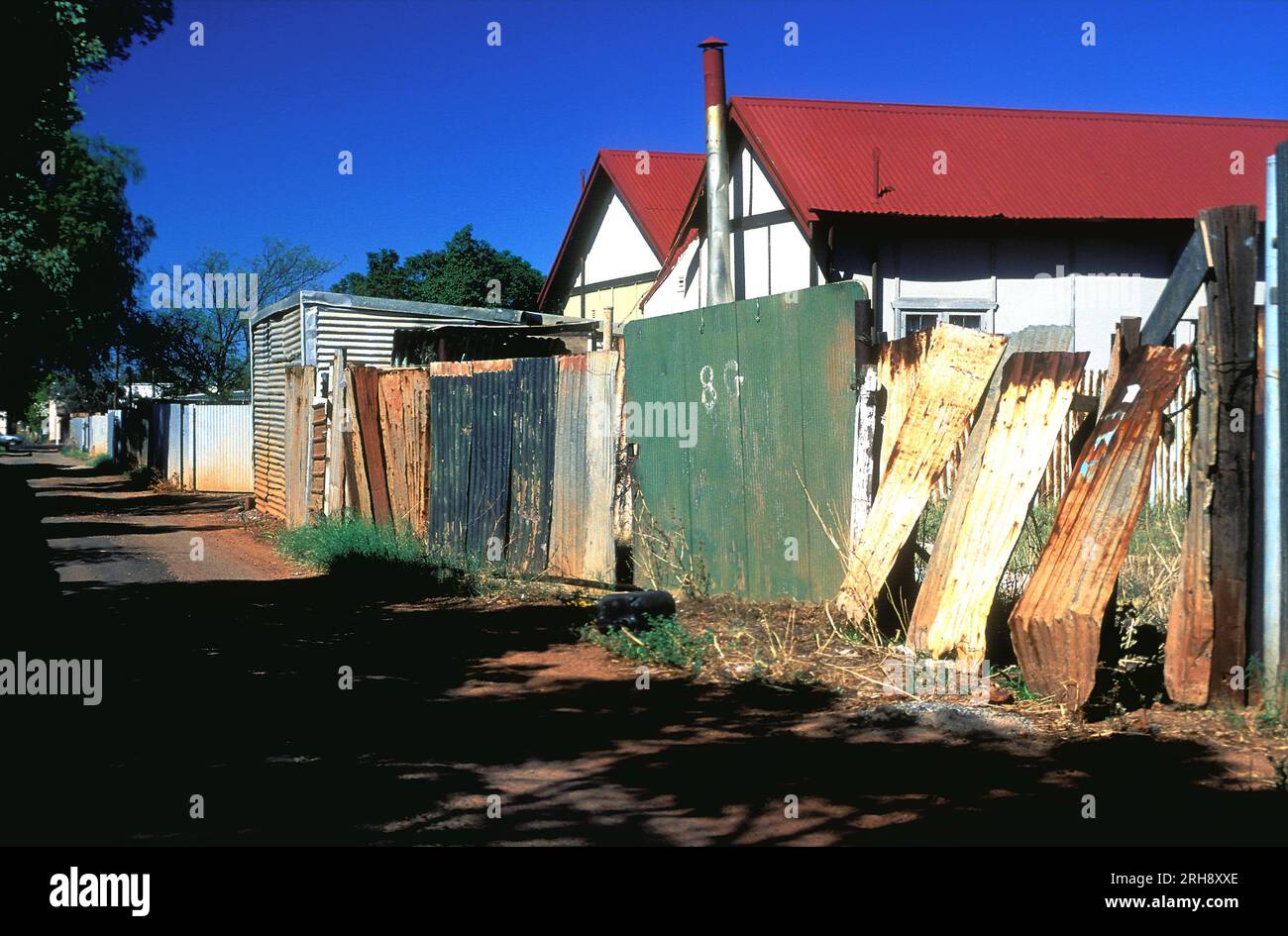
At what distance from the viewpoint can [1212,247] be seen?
5.33 m

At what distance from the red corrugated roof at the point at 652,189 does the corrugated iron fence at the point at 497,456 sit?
989 cm

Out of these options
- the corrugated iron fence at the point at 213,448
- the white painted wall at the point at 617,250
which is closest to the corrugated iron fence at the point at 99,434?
the corrugated iron fence at the point at 213,448

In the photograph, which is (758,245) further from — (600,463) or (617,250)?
(600,463)

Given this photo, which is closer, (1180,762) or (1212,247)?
(1180,762)

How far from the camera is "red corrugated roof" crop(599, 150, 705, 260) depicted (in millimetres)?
21812

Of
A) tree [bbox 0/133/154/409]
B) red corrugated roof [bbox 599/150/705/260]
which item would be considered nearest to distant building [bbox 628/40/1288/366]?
red corrugated roof [bbox 599/150/705/260]

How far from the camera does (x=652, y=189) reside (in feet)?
75.8

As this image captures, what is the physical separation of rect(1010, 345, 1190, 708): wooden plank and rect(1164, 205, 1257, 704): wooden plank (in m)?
0.20

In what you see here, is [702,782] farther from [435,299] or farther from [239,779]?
[435,299]

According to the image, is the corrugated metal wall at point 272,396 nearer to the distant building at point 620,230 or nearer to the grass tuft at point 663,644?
the distant building at point 620,230

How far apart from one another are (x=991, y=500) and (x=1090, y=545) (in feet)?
2.24

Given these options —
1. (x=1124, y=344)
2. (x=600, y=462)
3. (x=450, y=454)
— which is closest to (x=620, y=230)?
(x=450, y=454)

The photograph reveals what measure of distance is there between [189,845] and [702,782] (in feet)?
6.25
